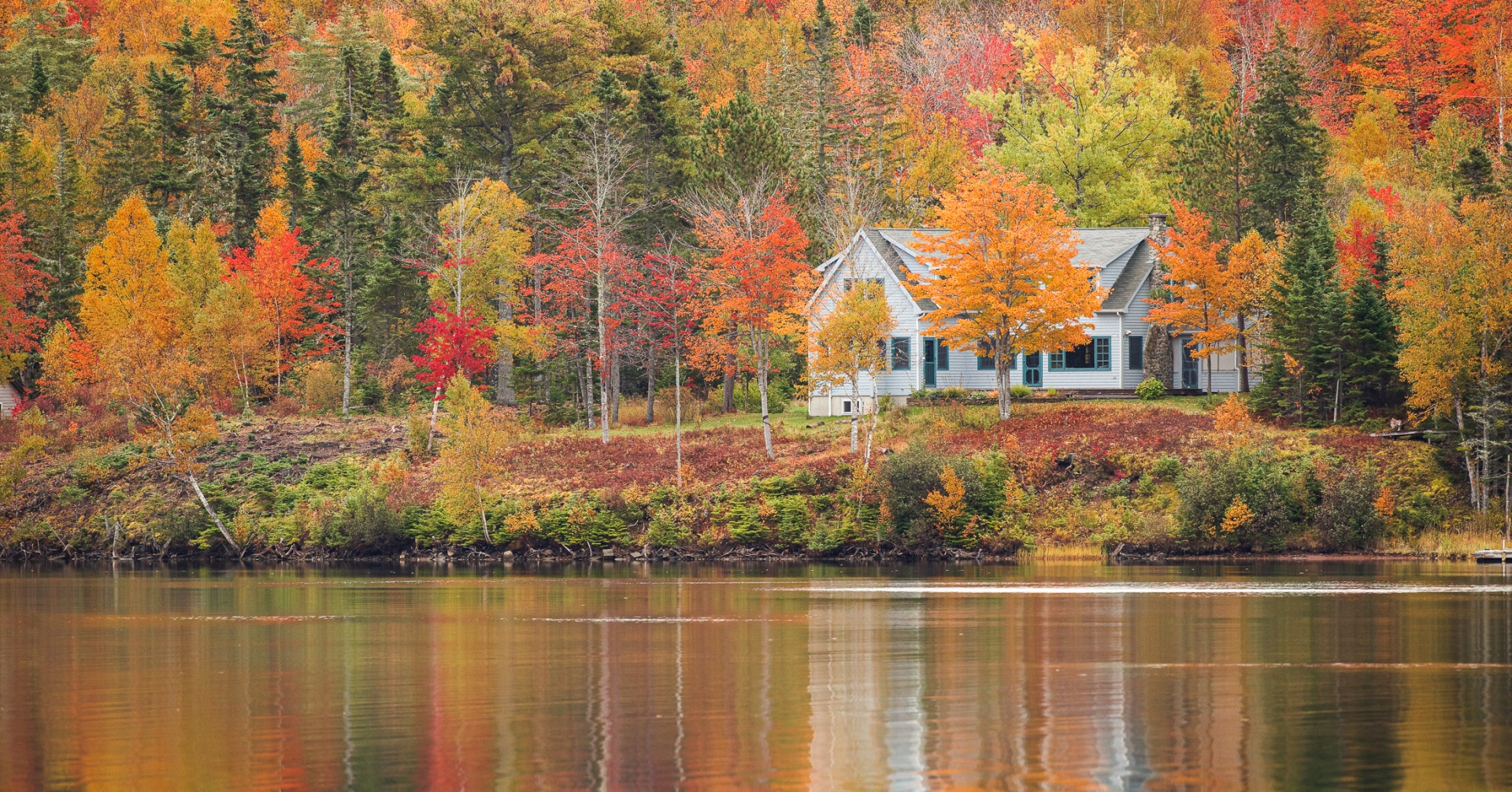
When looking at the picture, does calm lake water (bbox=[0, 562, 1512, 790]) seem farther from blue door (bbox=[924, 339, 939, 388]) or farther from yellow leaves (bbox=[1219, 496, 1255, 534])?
blue door (bbox=[924, 339, 939, 388])

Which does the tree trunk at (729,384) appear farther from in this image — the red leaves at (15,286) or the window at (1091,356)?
the red leaves at (15,286)

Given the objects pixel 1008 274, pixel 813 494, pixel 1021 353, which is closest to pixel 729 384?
pixel 1021 353

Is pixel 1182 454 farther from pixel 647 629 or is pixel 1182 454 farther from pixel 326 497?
pixel 326 497

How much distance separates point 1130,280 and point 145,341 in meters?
40.0

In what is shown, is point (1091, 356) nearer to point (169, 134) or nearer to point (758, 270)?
point (758, 270)

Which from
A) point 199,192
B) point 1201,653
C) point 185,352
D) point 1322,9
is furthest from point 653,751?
point 1322,9

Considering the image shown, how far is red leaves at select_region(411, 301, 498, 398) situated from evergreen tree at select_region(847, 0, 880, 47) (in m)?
36.6

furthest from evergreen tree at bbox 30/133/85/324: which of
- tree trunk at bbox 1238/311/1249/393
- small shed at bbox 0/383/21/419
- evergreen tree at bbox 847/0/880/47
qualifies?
tree trunk at bbox 1238/311/1249/393

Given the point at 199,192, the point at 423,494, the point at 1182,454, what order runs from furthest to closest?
the point at 199,192
the point at 423,494
the point at 1182,454

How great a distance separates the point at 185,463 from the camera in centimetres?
6056

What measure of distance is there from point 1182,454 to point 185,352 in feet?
140

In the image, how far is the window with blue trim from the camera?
218 feet

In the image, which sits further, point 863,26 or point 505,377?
point 863,26

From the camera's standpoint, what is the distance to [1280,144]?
205ft
